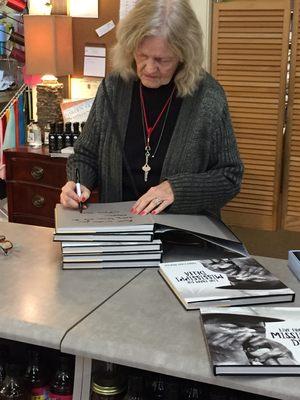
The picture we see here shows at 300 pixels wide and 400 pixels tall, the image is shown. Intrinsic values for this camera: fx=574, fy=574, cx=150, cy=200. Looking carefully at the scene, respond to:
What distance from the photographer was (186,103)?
181 centimetres

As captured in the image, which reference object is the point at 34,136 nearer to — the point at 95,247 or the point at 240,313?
the point at 95,247

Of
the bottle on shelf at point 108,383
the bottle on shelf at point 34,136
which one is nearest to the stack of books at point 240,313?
the bottle on shelf at point 108,383

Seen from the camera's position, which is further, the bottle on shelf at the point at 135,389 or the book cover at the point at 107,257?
the book cover at the point at 107,257

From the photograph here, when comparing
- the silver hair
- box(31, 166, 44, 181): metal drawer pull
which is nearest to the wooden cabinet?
box(31, 166, 44, 181): metal drawer pull

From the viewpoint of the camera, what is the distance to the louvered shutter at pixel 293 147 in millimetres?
3086

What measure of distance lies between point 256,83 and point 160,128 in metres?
1.53

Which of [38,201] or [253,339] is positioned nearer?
[253,339]

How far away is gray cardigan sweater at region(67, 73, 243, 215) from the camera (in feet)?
5.62

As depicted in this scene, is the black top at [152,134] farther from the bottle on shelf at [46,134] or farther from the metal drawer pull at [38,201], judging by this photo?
the bottle on shelf at [46,134]

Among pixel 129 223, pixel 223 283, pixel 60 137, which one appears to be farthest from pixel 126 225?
pixel 60 137

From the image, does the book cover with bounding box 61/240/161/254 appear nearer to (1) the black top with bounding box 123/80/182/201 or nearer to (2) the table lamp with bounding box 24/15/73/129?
(1) the black top with bounding box 123/80/182/201

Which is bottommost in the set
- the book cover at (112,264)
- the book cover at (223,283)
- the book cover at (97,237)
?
the book cover at (112,264)

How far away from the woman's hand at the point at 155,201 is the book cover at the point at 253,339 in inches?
17.6

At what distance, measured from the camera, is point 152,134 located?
1.85 metres
